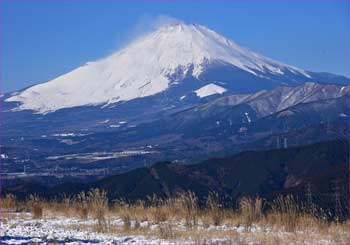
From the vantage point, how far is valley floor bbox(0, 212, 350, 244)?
382 inches

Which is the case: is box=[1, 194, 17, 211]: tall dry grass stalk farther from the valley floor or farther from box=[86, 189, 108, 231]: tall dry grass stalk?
the valley floor

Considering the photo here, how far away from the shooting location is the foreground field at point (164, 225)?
32.4ft

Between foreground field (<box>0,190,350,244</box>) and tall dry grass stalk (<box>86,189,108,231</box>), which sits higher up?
tall dry grass stalk (<box>86,189,108,231</box>)

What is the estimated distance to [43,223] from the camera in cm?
1245

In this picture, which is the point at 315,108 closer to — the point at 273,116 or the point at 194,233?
the point at 273,116

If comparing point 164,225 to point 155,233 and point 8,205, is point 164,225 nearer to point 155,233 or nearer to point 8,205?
point 155,233

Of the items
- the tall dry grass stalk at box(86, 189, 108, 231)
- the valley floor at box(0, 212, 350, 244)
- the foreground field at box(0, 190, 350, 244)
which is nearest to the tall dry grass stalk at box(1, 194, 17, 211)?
the foreground field at box(0, 190, 350, 244)

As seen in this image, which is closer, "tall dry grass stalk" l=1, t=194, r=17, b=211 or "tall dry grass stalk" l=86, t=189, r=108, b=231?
"tall dry grass stalk" l=86, t=189, r=108, b=231

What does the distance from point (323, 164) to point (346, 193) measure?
83.5 feet

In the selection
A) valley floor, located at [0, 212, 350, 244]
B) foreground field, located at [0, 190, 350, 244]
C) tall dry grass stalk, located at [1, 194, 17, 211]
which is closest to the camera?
valley floor, located at [0, 212, 350, 244]

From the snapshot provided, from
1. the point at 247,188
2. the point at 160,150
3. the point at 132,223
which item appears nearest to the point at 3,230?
the point at 132,223

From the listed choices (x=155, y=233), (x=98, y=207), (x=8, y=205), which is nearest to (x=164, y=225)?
(x=155, y=233)

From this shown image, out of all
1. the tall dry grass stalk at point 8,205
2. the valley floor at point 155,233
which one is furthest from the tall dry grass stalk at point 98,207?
the tall dry grass stalk at point 8,205

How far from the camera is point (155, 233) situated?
34.6ft
